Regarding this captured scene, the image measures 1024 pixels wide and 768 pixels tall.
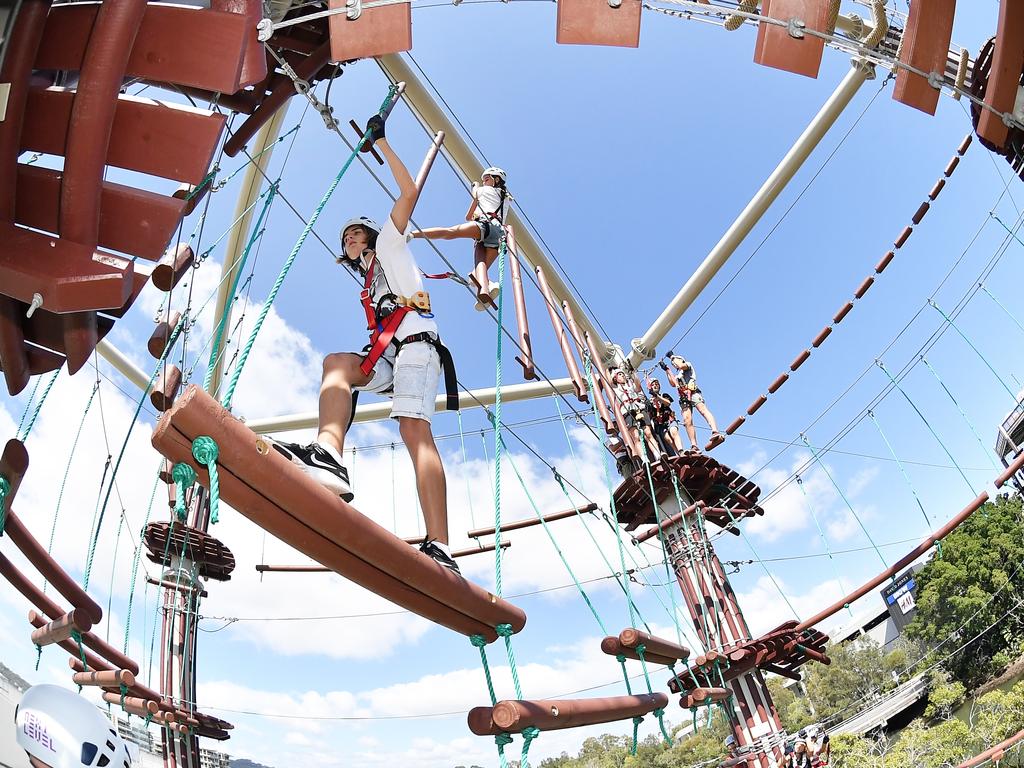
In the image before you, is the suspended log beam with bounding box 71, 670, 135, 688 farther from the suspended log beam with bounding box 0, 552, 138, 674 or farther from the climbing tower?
the climbing tower

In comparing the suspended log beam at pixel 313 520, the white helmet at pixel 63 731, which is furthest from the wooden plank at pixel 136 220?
the white helmet at pixel 63 731

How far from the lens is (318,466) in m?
2.24

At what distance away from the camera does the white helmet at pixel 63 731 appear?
3318mm

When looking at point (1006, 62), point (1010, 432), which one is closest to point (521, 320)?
point (1006, 62)

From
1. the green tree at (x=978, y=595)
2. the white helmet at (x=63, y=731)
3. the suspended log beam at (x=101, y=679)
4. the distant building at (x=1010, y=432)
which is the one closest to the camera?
the white helmet at (x=63, y=731)

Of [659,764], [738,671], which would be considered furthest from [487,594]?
[659,764]

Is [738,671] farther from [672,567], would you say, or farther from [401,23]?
[401,23]

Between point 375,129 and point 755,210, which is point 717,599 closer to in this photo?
point 755,210

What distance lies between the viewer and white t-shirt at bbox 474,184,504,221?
5523mm

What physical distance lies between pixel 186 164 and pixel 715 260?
715 centimetres

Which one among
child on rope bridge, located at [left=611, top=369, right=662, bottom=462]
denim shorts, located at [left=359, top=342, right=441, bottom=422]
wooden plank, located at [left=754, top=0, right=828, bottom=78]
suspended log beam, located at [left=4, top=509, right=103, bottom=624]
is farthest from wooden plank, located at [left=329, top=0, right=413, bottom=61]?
child on rope bridge, located at [left=611, top=369, right=662, bottom=462]

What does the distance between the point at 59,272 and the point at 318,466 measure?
105 centimetres

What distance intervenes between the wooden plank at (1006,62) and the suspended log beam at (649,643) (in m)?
3.18

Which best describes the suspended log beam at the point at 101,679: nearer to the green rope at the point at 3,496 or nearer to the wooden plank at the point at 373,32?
the green rope at the point at 3,496
